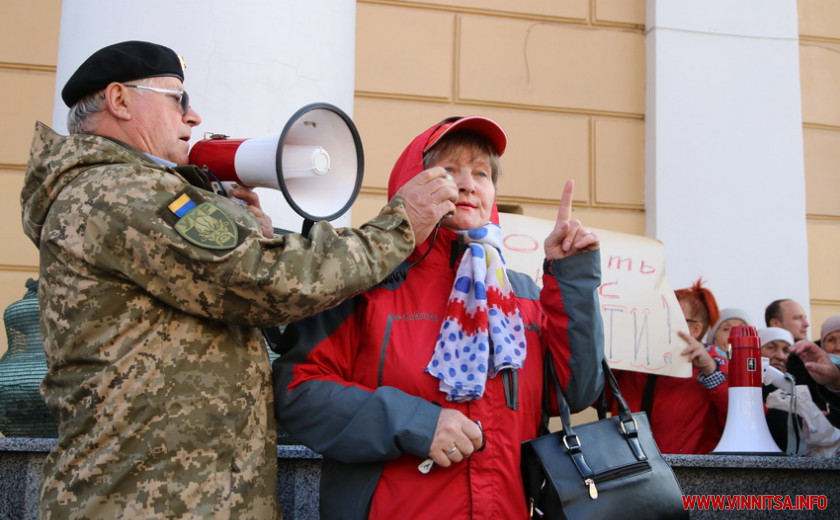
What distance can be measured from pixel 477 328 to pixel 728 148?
4359 millimetres

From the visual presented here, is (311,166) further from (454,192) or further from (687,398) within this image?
(687,398)

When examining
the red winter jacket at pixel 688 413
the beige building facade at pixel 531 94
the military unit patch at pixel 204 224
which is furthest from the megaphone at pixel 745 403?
the beige building facade at pixel 531 94

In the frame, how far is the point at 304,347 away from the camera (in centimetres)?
232

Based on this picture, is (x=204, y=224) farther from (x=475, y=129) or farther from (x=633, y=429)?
(x=633, y=429)

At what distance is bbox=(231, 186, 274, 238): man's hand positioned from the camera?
96.2 inches

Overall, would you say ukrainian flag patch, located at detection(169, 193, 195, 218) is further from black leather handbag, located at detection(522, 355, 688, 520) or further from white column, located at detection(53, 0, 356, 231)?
white column, located at detection(53, 0, 356, 231)

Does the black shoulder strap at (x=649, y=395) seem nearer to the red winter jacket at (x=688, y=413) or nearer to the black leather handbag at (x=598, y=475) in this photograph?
the red winter jacket at (x=688, y=413)

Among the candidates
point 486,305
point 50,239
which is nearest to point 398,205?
point 486,305

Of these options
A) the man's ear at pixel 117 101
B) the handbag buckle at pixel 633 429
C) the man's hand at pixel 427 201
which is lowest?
the handbag buckle at pixel 633 429

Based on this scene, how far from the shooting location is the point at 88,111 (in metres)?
2.32

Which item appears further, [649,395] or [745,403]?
[649,395]

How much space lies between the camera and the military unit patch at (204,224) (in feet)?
6.54

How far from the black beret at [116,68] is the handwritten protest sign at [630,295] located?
216 centimetres

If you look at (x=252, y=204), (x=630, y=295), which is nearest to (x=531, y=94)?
(x=630, y=295)
